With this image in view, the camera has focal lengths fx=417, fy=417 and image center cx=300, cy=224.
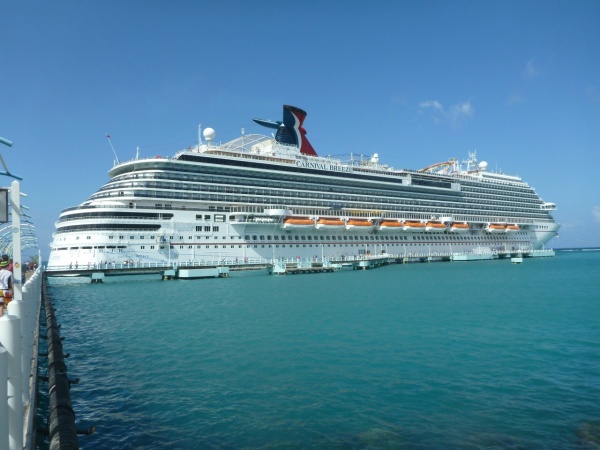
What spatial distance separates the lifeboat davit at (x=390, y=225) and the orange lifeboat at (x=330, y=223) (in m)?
9.57

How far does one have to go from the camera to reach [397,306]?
2709cm

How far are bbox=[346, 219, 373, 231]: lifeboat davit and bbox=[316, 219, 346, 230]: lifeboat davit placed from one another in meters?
1.67

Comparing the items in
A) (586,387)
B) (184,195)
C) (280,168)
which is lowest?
(586,387)

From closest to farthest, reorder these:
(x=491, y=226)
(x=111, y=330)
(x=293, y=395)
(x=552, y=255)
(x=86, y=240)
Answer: (x=293, y=395), (x=111, y=330), (x=86, y=240), (x=491, y=226), (x=552, y=255)

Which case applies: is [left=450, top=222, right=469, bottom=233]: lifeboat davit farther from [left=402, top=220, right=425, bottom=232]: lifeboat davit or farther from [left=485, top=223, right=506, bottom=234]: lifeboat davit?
[left=402, top=220, right=425, bottom=232]: lifeboat davit

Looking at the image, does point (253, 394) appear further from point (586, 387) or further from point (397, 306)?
point (397, 306)

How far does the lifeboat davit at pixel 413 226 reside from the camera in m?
77.3

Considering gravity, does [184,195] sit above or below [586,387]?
above

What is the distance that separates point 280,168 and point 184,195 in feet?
58.1

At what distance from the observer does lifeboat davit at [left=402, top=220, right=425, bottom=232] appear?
7731 centimetres

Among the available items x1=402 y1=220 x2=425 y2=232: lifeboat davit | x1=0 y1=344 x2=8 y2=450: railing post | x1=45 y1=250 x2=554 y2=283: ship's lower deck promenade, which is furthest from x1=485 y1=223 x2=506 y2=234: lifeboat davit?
x1=0 y1=344 x2=8 y2=450: railing post

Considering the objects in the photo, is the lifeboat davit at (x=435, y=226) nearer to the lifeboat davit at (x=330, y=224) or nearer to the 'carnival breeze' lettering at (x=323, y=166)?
the 'carnival breeze' lettering at (x=323, y=166)

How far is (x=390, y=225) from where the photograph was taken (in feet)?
244

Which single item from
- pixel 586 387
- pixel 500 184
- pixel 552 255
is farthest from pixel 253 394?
pixel 552 255
